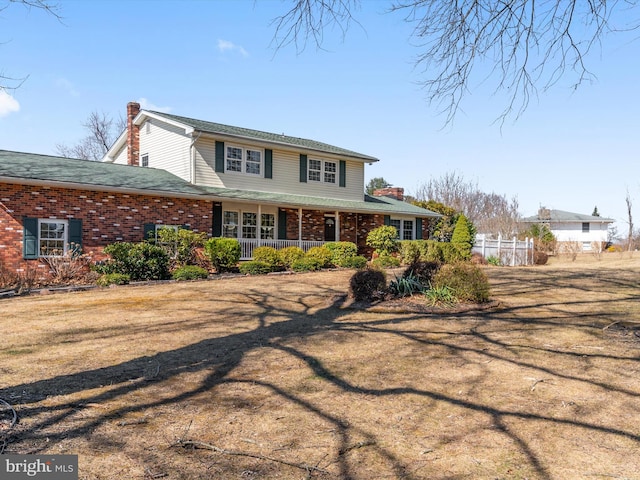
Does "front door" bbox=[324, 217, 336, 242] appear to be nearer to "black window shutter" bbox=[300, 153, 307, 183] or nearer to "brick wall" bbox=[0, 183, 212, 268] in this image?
"black window shutter" bbox=[300, 153, 307, 183]

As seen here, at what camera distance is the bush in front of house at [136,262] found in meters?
14.6

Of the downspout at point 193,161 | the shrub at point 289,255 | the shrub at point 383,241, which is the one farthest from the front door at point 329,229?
the downspout at point 193,161

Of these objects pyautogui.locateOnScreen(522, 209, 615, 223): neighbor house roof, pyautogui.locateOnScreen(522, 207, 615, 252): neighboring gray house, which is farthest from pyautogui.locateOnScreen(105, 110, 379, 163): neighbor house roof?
pyautogui.locateOnScreen(522, 207, 615, 252): neighboring gray house

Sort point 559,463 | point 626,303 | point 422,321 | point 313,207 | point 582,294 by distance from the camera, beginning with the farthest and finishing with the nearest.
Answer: point 313,207 → point 582,294 → point 626,303 → point 422,321 → point 559,463

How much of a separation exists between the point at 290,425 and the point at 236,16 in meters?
5.47

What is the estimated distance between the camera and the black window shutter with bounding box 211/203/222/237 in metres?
19.0

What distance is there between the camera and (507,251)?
992 inches

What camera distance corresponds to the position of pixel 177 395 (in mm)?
4484

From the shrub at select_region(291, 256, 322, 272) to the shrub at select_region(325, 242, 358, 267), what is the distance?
168 centimetres

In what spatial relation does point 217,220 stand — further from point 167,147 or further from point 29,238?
point 29,238

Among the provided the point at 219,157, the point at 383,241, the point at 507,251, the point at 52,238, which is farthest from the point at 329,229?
the point at 52,238

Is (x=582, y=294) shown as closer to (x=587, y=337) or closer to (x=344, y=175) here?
(x=587, y=337)

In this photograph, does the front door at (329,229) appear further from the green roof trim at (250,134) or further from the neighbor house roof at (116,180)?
the green roof trim at (250,134)

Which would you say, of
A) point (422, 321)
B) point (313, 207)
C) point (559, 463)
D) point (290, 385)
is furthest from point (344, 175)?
point (559, 463)
